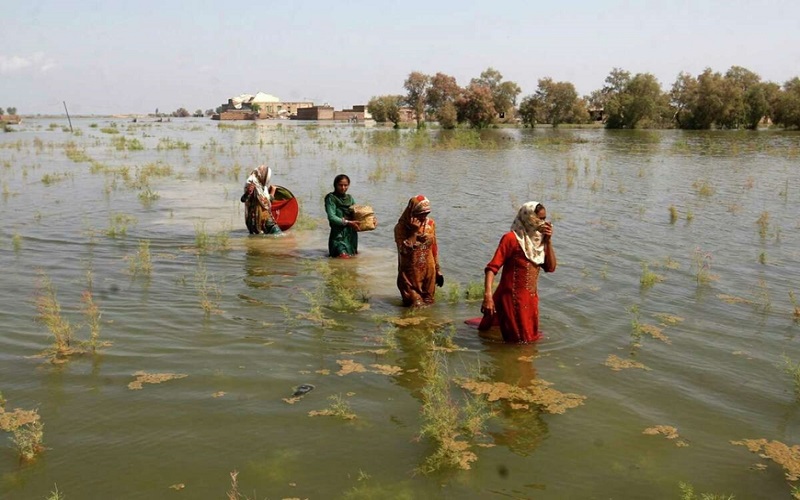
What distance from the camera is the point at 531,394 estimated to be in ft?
15.7

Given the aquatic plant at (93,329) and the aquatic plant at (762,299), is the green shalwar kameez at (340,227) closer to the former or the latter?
the aquatic plant at (93,329)

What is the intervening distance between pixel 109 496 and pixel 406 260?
3.75 meters

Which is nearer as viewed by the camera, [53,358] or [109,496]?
[109,496]

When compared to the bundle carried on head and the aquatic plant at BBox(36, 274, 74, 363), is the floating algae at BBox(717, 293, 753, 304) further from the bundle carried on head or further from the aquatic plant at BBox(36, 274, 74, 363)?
the aquatic plant at BBox(36, 274, 74, 363)

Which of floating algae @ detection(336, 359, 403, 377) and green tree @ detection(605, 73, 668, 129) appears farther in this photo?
green tree @ detection(605, 73, 668, 129)

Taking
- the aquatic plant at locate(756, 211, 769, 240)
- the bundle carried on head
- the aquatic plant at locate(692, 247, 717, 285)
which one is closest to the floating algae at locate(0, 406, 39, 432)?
the bundle carried on head

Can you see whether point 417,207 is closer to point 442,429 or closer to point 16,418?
point 442,429

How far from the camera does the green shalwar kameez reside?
835 centimetres

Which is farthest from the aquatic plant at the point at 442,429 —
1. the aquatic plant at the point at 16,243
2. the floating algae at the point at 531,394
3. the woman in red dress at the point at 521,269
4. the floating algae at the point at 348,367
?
the aquatic plant at the point at 16,243

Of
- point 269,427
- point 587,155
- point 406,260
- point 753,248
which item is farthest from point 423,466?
point 587,155

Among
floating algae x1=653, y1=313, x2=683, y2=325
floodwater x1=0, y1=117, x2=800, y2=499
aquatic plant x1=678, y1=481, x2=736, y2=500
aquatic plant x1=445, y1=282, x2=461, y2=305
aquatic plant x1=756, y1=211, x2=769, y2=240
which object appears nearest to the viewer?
aquatic plant x1=678, y1=481, x2=736, y2=500

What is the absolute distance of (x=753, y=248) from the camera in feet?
32.7

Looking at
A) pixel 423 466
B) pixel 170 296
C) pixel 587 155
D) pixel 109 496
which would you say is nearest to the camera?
pixel 109 496

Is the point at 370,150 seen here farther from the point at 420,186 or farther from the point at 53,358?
the point at 53,358
